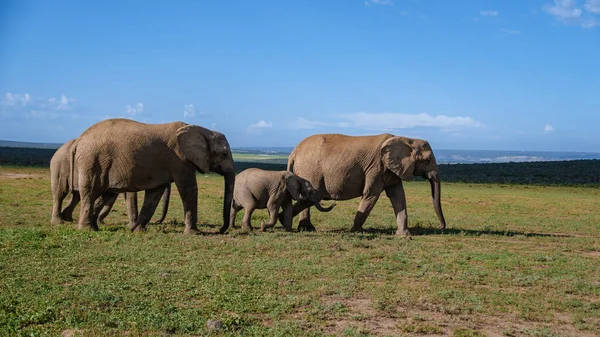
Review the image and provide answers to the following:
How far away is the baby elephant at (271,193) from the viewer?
1716 cm

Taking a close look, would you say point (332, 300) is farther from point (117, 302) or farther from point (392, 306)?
point (117, 302)

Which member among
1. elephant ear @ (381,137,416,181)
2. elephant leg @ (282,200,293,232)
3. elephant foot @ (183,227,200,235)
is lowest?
elephant foot @ (183,227,200,235)

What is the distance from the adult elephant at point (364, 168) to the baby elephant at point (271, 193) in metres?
0.47

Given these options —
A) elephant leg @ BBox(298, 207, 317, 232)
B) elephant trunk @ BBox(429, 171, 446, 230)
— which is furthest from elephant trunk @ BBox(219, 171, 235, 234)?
elephant trunk @ BBox(429, 171, 446, 230)

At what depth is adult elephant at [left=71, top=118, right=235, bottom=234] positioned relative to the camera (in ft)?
50.8

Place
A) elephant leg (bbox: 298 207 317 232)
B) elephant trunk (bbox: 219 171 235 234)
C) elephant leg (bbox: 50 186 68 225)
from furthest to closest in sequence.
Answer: elephant leg (bbox: 298 207 317 232)
elephant leg (bbox: 50 186 68 225)
elephant trunk (bbox: 219 171 235 234)

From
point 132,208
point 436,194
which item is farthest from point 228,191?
point 436,194

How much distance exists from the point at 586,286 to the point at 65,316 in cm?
844

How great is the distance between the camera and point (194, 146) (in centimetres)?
1585

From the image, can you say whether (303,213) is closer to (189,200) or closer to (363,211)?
(363,211)

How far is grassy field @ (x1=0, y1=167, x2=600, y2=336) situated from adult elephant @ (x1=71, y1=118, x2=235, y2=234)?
856 mm

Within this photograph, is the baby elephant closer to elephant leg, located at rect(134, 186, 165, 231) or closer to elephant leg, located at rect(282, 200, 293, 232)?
elephant leg, located at rect(282, 200, 293, 232)

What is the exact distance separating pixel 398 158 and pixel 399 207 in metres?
1.39

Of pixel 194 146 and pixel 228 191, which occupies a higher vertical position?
pixel 194 146
